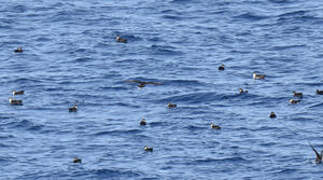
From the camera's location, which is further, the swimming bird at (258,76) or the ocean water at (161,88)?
the swimming bird at (258,76)

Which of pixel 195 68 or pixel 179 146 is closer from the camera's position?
pixel 179 146

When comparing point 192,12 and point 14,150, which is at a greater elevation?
point 192,12

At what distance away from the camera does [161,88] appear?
6944 centimetres

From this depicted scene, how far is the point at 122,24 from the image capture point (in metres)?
86.6

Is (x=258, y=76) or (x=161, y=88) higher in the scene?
(x=258, y=76)

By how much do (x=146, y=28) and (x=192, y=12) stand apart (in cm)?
685

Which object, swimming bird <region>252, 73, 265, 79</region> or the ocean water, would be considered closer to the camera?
the ocean water

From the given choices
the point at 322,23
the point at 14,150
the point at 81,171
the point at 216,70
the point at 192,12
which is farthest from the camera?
the point at 192,12

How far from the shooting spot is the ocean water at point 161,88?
5581 cm

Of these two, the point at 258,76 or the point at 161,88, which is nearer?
the point at 161,88

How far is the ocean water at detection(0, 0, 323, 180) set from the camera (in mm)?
55812

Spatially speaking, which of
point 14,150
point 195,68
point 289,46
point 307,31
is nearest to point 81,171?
point 14,150

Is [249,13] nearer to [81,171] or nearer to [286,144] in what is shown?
[286,144]

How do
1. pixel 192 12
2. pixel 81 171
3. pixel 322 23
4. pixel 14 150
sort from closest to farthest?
1. pixel 81 171
2. pixel 14 150
3. pixel 322 23
4. pixel 192 12
